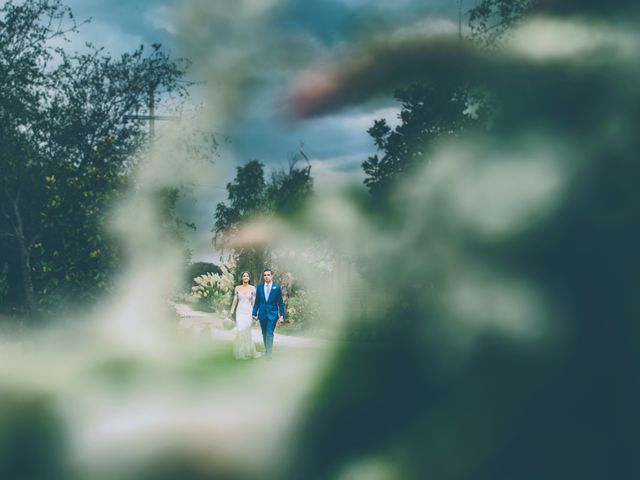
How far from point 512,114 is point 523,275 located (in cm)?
164

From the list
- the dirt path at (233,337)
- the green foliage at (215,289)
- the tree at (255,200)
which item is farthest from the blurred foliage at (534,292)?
the green foliage at (215,289)

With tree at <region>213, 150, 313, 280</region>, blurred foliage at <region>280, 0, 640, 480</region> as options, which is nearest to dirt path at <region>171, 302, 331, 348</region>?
tree at <region>213, 150, 313, 280</region>

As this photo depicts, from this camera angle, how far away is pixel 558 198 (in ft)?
21.4

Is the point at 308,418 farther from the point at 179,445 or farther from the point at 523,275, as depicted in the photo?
the point at 523,275

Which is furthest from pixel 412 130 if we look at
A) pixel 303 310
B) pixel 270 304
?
pixel 303 310

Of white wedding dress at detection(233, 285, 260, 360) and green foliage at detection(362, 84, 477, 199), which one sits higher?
green foliage at detection(362, 84, 477, 199)

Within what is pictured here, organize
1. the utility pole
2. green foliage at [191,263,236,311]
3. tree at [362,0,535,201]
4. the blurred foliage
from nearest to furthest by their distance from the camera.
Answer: the blurred foliage
tree at [362,0,535,201]
the utility pole
green foliage at [191,263,236,311]

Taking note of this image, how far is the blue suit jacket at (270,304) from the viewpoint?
43.1ft

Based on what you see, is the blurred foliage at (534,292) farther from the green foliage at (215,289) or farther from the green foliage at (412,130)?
the green foliage at (215,289)

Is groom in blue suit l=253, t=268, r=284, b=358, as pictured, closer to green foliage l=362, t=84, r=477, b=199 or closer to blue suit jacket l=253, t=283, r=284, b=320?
blue suit jacket l=253, t=283, r=284, b=320

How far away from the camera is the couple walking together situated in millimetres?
13148

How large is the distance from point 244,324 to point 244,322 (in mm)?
37

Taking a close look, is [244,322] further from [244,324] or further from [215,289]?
[215,289]

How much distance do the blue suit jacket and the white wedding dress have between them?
2.15ft
